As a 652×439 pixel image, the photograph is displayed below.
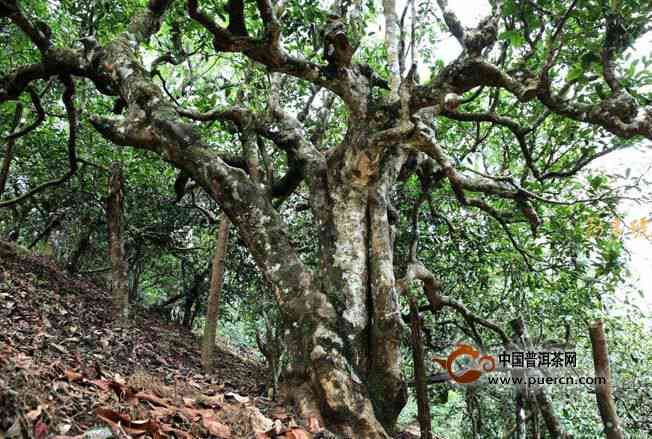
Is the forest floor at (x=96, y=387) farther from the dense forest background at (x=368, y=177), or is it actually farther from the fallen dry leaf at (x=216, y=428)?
the dense forest background at (x=368, y=177)

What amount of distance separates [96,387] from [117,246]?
12.3 ft

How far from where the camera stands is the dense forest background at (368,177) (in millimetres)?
3719

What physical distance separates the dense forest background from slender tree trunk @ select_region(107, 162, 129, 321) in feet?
0.12

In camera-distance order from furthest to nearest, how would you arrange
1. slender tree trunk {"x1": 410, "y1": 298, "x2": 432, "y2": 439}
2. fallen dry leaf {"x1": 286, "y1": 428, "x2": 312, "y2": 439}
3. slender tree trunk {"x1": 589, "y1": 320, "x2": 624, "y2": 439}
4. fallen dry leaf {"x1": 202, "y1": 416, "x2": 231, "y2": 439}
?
slender tree trunk {"x1": 410, "y1": 298, "x2": 432, "y2": 439}, slender tree trunk {"x1": 589, "y1": 320, "x2": 624, "y2": 439}, fallen dry leaf {"x1": 286, "y1": 428, "x2": 312, "y2": 439}, fallen dry leaf {"x1": 202, "y1": 416, "x2": 231, "y2": 439}

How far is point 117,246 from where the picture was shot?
607cm

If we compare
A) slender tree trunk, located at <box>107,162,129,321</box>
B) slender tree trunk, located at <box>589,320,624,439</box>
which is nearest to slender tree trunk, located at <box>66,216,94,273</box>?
slender tree trunk, located at <box>107,162,129,321</box>

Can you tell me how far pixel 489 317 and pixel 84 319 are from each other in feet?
18.4

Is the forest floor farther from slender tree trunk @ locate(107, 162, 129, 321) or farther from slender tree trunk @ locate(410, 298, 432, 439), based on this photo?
slender tree trunk @ locate(410, 298, 432, 439)

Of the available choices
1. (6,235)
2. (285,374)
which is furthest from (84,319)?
(6,235)

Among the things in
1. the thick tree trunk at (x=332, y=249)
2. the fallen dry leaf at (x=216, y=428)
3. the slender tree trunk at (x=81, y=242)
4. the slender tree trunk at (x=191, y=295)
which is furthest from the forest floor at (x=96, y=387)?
the slender tree trunk at (x=191, y=295)

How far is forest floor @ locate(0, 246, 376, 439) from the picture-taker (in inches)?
80.3

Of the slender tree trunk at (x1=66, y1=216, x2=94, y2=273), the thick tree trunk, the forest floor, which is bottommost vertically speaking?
the forest floor

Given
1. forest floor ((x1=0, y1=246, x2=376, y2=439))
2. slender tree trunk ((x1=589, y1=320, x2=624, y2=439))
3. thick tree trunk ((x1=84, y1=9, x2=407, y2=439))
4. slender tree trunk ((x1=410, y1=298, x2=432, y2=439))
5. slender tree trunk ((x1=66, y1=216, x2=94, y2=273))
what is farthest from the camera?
slender tree trunk ((x1=66, y1=216, x2=94, y2=273))

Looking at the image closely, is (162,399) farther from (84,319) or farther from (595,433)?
(595,433)
